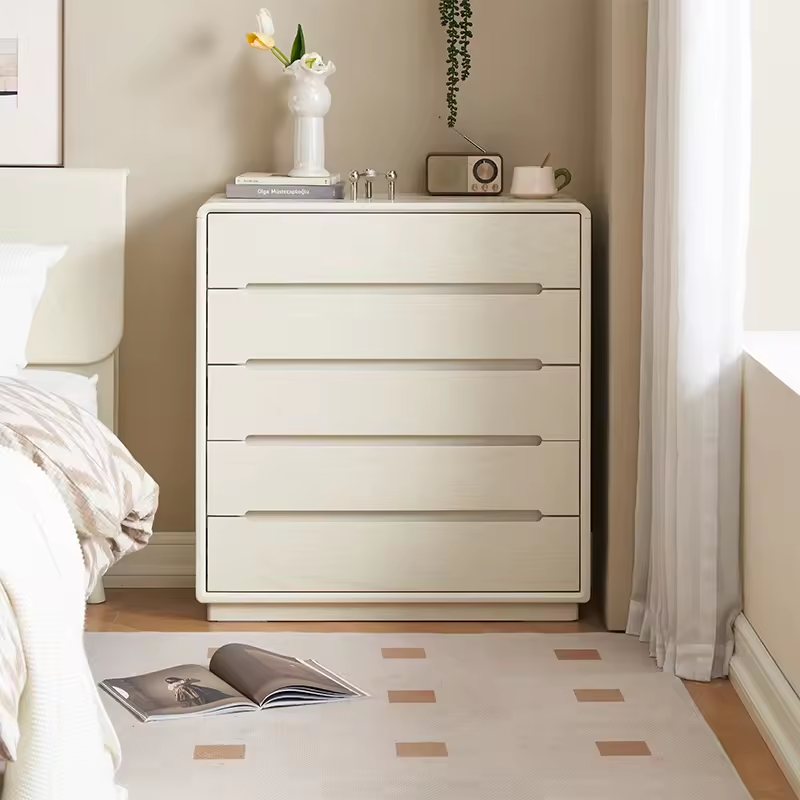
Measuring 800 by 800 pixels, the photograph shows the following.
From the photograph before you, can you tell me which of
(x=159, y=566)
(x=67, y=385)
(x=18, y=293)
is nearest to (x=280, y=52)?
(x=18, y=293)

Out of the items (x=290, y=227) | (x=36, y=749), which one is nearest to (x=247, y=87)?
(x=290, y=227)

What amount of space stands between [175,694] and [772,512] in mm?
1181

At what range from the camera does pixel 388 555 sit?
2750mm

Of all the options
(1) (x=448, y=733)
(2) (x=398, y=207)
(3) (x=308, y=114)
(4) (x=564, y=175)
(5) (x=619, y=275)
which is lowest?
(1) (x=448, y=733)

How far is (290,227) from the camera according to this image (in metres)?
2.66

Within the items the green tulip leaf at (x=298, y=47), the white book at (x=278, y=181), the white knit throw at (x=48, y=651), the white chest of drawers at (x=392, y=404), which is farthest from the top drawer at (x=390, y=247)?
the white knit throw at (x=48, y=651)

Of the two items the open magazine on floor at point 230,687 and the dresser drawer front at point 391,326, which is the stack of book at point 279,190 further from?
the open magazine on floor at point 230,687

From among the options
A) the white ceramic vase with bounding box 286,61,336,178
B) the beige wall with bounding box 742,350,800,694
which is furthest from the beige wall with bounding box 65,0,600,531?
the beige wall with bounding box 742,350,800,694

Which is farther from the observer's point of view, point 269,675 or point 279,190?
point 279,190

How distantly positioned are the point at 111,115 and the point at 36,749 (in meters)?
1.95

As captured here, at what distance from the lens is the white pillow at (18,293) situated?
242 centimetres

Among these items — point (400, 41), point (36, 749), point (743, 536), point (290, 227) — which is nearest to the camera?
point (36, 749)

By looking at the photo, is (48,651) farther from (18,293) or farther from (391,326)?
(391,326)

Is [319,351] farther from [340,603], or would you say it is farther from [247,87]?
[247,87]
